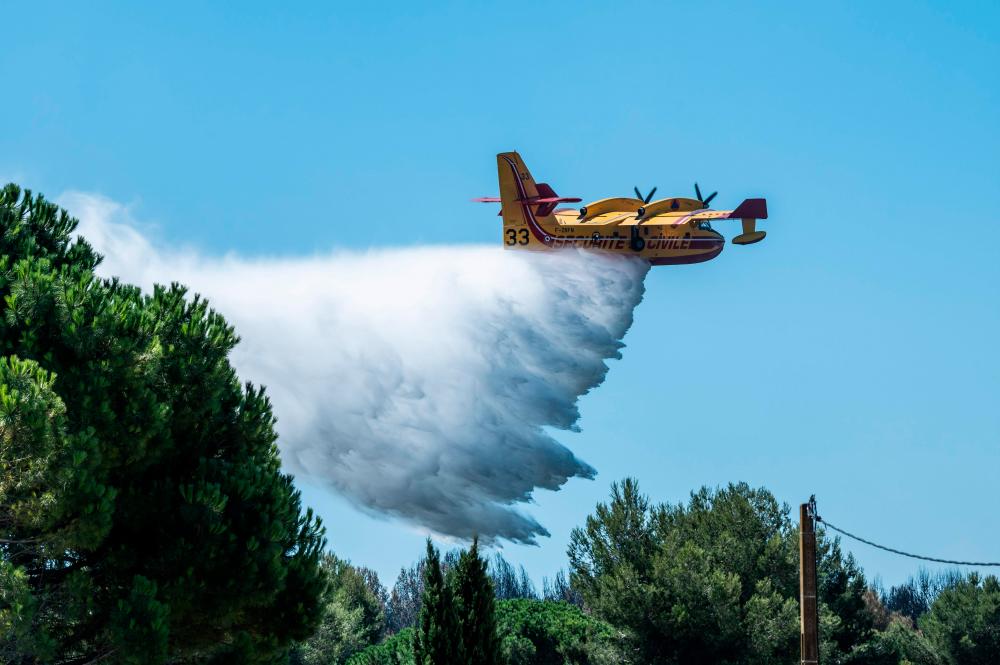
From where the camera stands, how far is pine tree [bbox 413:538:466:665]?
111ft

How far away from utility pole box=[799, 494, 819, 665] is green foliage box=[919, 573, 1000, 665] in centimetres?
5536

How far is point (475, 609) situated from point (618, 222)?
24565 millimetres

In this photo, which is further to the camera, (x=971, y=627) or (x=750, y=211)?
(x=971, y=627)

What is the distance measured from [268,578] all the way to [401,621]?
96.9 metres

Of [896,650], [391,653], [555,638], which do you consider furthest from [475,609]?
[896,650]

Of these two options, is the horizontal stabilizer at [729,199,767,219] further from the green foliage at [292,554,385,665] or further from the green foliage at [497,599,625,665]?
the green foliage at [292,554,385,665]

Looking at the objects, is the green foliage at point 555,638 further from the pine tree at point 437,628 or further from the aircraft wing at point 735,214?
Result: the pine tree at point 437,628

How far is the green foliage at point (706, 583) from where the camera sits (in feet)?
198

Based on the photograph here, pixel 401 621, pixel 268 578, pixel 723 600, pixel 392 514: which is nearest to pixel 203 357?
pixel 268 578

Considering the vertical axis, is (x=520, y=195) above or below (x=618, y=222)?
above

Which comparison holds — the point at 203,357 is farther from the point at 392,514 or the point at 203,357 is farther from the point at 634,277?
the point at 634,277

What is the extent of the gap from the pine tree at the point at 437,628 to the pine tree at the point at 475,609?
8.6 inches

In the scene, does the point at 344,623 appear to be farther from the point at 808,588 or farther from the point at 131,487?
the point at 808,588

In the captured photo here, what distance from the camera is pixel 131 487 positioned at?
97.8 feet
